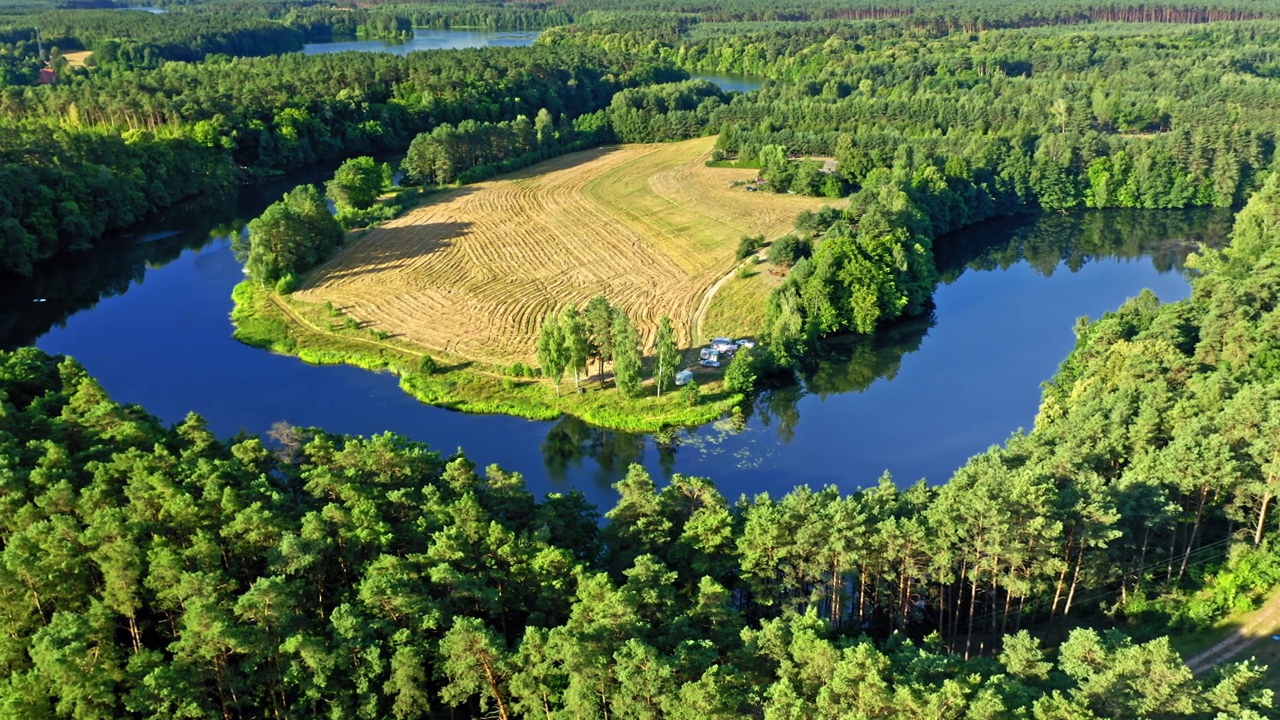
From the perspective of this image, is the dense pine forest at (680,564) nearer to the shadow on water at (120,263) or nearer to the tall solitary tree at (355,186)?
the shadow on water at (120,263)

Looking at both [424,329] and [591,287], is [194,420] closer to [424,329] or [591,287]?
[424,329]

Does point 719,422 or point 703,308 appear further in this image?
point 703,308

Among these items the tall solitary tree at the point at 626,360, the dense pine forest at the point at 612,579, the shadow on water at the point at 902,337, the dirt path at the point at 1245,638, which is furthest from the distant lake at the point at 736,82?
the dirt path at the point at 1245,638

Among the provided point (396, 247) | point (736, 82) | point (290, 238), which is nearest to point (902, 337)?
point (396, 247)

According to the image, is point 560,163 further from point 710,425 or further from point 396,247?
point 710,425

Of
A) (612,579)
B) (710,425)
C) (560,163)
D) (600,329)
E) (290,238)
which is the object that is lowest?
(710,425)

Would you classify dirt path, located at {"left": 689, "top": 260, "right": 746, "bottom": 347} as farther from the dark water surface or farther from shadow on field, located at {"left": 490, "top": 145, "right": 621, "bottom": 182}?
shadow on field, located at {"left": 490, "top": 145, "right": 621, "bottom": 182}

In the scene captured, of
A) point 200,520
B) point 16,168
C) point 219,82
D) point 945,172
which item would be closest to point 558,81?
point 219,82
